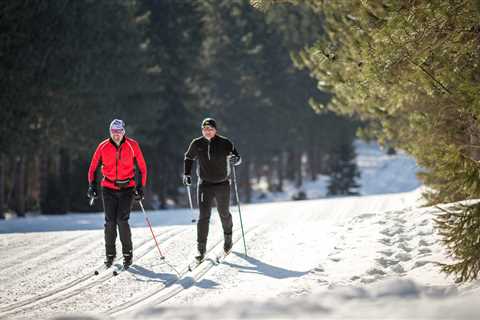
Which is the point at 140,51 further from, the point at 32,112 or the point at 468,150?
the point at 468,150

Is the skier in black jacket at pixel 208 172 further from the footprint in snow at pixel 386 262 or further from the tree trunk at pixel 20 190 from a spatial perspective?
the tree trunk at pixel 20 190

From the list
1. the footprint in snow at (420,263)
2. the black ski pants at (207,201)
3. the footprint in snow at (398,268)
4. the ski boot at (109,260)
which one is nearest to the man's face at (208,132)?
the black ski pants at (207,201)

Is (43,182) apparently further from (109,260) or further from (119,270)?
(119,270)

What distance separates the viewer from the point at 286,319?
5.90 meters

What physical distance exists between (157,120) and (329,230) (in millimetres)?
28153

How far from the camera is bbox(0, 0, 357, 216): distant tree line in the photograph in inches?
1063

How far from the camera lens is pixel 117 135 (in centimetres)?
1147

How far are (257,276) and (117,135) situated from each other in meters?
3.21

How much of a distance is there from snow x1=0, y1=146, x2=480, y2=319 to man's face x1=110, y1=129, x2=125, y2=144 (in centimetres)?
206

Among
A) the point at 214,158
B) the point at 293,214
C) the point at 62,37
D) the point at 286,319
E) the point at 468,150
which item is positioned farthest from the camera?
the point at 62,37

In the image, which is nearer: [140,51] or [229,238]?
[229,238]

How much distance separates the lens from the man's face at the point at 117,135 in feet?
37.4

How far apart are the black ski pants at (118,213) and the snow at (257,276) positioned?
51cm

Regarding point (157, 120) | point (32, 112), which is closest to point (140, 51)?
point (157, 120)
